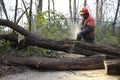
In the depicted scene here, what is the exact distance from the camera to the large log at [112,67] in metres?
6.71

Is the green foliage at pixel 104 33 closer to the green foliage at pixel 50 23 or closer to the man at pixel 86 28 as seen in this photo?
the green foliage at pixel 50 23

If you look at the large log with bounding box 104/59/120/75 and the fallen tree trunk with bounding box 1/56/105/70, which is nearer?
Answer: the large log with bounding box 104/59/120/75

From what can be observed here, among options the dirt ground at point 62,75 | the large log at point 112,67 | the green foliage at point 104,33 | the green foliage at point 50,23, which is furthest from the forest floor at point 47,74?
the green foliage at point 104,33

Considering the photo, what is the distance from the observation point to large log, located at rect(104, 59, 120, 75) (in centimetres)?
671

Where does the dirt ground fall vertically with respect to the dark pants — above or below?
below

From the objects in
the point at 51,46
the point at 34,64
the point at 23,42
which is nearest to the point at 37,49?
the point at 23,42

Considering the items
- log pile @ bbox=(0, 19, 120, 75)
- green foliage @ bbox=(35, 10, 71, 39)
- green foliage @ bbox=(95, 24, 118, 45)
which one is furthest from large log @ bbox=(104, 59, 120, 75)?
green foliage @ bbox=(95, 24, 118, 45)

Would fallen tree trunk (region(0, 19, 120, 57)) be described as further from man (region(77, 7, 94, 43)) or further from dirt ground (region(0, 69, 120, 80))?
man (region(77, 7, 94, 43))

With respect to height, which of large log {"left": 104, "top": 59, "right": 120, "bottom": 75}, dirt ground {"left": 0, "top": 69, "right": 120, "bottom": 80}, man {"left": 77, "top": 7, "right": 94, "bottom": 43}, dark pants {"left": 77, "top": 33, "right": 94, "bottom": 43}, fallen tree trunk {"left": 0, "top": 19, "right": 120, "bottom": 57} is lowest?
dirt ground {"left": 0, "top": 69, "right": 120, "bottom": 80}

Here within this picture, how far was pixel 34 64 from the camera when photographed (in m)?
7.27

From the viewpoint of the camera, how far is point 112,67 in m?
6.76

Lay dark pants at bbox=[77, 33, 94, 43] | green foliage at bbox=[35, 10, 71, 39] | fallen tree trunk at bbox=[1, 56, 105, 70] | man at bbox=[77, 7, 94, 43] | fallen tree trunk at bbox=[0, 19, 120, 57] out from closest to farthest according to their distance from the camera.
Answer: fallen tree trunk at bbox=[1, 56, 105, 70] → fallen tree trunk at bbox=[0, 19, 120, 57] → man at bbox=[77, 7, 94, 43] → dark pants at bbox=[77, 33, 94, 43] → green foliage at bbox=[35, 10, 71, 39]

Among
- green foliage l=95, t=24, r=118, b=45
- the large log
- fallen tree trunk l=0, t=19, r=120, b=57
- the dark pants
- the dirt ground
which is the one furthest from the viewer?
green foliage l=95, t=24, r=118, b=45

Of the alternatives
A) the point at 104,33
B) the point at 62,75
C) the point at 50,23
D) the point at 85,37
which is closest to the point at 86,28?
the point at 85,37
